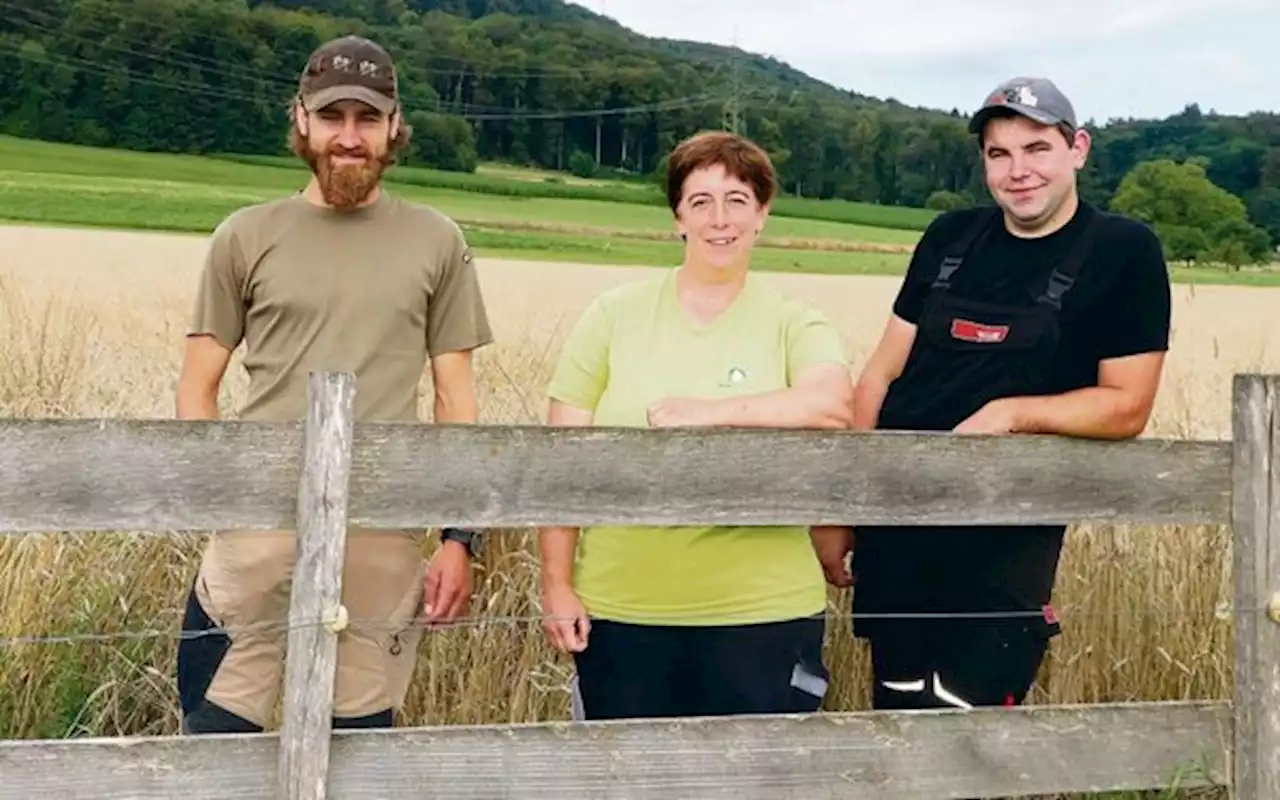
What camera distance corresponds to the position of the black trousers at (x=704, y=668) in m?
2.97

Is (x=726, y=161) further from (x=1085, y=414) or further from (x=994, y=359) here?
(x=1085, y=414)

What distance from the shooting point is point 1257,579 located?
301 cm

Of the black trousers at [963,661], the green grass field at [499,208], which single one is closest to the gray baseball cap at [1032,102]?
the black trousers at [963,661]

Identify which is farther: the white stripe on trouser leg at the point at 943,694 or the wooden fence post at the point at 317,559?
the white stripe on trouser leg at the point at 943,694

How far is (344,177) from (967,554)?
67.6 inches

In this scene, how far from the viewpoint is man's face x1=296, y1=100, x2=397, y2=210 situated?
3.11 m

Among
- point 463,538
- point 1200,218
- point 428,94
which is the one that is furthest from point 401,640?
point 428,94

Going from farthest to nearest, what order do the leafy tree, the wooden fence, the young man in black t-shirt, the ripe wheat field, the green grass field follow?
1. the green grass field
2. the leafy tree
3. the ripe wheat field
4. the young man in black t-shirt
5. the wooden fence

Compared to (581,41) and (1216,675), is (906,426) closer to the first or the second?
(1216,675)

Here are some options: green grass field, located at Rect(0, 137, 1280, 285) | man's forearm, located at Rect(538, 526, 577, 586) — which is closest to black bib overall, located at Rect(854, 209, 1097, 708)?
man's forearm, located at Rect(538, 526, 577, 586)

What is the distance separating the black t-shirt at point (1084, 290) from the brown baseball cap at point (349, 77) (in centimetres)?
143

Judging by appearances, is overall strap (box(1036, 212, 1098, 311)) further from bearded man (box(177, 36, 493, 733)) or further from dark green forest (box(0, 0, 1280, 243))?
dark green forest (box(0, 0, 1280, 243))

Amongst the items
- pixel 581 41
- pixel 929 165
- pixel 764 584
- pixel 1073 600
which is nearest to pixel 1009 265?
pixel 764 584

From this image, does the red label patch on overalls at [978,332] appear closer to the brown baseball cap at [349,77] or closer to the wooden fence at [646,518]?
the wooden fence at [646,518]
